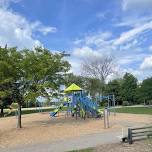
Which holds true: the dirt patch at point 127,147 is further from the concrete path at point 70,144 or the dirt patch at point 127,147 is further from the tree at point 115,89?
the tree at point 115,89

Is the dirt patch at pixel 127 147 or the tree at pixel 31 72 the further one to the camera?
the tree at pixel 31 72

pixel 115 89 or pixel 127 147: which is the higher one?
pixel 115 89

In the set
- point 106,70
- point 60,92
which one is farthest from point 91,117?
point 106,70

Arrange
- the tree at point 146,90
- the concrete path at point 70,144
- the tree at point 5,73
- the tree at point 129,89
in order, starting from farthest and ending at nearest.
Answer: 1. the tree at point 129,89
2. the tree at point 146,90
3. the tree at point 5,73
4. the concrete path at point 70,144

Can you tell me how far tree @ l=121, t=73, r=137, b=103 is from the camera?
7706 centimetres

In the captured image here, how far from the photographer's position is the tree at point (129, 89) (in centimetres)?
7706

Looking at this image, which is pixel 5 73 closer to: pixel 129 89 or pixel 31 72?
pixel 31 72

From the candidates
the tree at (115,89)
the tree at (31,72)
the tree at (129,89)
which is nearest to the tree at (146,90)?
the tree at (129,89)

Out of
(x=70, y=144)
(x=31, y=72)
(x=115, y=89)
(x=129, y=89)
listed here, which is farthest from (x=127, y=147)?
(x=115, y=89)

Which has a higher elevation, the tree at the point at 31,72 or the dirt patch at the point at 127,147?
the tree at the point at 31,72

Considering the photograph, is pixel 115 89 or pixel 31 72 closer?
pixel 31 72

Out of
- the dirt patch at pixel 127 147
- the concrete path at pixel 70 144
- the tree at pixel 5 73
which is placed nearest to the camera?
the dirt patch at pixel 127 147

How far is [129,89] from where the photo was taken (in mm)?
77250

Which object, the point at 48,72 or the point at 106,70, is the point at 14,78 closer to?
the point at 48,72
